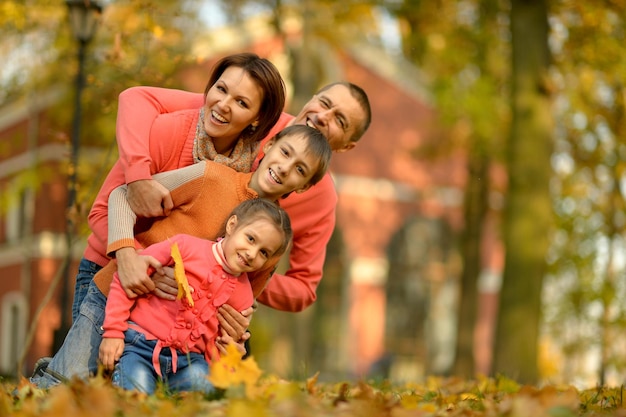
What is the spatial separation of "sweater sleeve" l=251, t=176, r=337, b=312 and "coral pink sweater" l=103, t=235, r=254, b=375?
0.89 meters

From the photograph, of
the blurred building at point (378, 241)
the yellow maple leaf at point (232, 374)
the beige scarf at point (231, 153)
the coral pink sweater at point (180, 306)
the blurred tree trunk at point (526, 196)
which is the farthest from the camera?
the blurred building at point (378, 241)

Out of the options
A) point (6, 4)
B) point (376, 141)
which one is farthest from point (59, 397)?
point (376, 141)

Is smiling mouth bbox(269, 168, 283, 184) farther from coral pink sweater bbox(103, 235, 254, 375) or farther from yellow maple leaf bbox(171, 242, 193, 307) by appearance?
yellow maple leaf bbox(171, 242, 193, 307)

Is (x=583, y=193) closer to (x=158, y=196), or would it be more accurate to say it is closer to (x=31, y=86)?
(x=31, y=86)

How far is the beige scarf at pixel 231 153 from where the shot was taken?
4898mm

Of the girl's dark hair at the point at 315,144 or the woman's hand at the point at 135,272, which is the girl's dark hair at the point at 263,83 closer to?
the girl's dark hair at the point at 315,144

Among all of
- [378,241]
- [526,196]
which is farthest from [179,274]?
[378,241]

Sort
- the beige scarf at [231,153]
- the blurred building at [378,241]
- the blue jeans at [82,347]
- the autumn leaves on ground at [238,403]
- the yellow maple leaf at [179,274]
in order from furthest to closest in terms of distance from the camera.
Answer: the blurred building at [378,241]
the beige scarf at [231,153]
the blue jeans at [82,347]
the yellow maple leaf at [179,274]
the autumn leaves on ground at [238,403]

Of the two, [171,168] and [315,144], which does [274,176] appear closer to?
[315,144]

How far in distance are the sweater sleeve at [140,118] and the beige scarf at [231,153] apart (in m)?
0.22

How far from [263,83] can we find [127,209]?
84 centimetres

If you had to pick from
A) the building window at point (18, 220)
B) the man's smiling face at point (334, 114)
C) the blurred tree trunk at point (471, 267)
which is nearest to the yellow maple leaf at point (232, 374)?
the man's smiling face at point (334, 114)

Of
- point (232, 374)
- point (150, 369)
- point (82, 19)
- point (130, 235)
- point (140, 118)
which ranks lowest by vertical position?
point (150, 369)

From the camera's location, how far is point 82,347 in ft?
15.7
